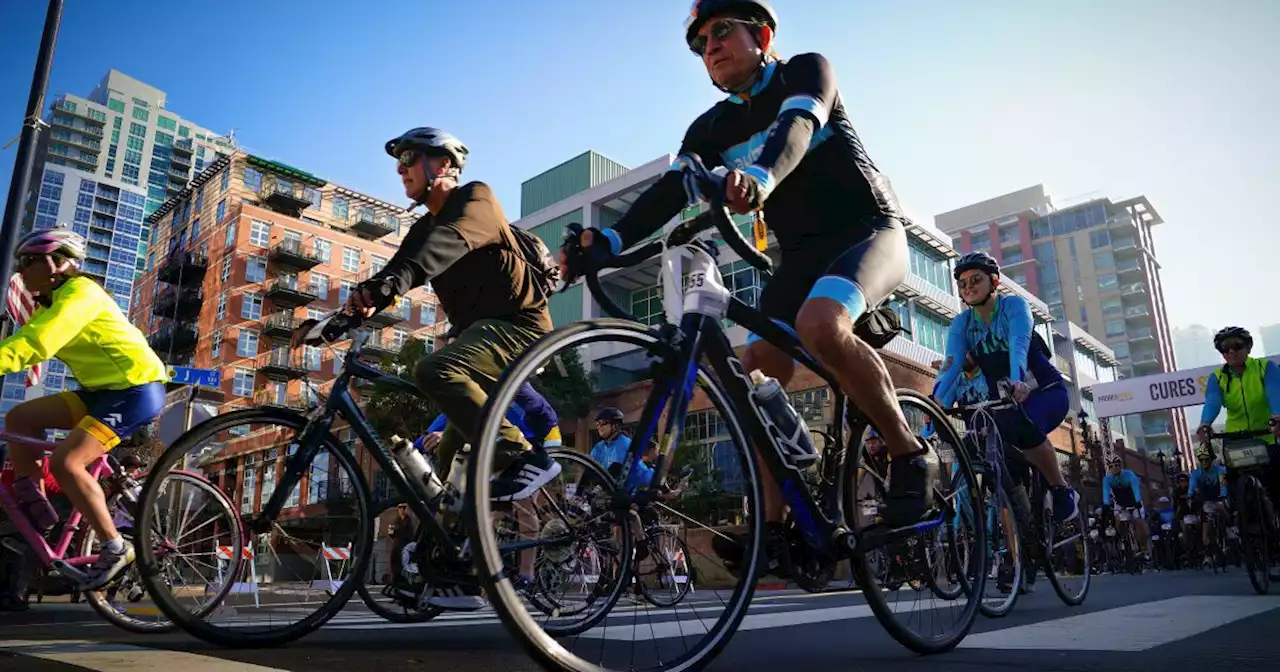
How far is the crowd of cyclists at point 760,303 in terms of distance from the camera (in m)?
2.62

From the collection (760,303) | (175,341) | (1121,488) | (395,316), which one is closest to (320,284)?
(395,316)

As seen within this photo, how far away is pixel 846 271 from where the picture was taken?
276cm

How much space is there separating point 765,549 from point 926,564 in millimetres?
1232

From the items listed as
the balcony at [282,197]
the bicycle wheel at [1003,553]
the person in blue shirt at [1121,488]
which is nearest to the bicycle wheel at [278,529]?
the bicycle wheel at [1003,553]

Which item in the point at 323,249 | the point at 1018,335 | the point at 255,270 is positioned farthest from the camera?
the point at 323,249

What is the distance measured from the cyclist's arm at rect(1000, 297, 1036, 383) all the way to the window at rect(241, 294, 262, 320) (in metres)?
53.3

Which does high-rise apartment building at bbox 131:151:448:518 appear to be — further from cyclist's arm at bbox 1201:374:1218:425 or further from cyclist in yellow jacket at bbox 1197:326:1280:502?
cyclist in yellow jacket at bbox 1197:326:1280:502

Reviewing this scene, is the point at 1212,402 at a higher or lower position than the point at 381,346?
lower

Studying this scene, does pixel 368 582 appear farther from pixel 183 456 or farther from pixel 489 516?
pixel 489 516

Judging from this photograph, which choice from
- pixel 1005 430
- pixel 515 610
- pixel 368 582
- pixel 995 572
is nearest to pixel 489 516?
pixel 515 610

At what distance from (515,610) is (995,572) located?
3.54 m

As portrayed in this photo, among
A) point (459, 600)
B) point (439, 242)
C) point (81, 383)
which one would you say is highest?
point (439, 242)

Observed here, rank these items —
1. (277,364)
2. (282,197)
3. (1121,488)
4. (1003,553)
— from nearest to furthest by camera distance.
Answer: (1003,553) < (1121,488) < (277,364) < (282,197)

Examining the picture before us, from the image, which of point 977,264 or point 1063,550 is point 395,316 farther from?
point 1063,550
